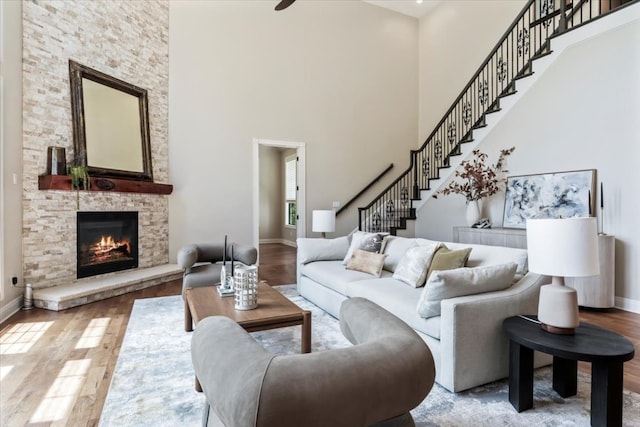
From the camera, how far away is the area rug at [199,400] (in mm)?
1902

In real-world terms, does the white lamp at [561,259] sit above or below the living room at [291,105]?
below

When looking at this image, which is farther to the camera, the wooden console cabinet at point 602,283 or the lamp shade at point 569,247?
the wooden console cabinet at point 602,283

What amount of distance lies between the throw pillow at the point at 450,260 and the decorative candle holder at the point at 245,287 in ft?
4.80

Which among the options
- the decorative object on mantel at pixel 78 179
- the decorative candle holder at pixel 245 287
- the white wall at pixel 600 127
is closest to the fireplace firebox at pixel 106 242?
the decorative object on mantel at pixel 78 179

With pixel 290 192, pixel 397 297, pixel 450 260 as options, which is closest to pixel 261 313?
pixel 397 297

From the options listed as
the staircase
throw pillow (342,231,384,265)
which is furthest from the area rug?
the staircase

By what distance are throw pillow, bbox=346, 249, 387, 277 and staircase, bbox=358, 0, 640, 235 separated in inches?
124

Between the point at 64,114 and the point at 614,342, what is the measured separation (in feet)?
19.4

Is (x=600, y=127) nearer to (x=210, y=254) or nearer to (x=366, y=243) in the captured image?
(x=366, y=243)

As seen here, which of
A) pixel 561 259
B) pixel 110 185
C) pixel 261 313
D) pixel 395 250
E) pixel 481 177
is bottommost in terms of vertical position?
pixel 261 313

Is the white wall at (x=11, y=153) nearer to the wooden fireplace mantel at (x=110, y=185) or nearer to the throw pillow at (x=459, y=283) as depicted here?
the wooden fireplace mantel at (x=110, y=185)

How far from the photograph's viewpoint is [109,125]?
5105 millimetres

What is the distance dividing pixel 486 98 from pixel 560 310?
5497mm

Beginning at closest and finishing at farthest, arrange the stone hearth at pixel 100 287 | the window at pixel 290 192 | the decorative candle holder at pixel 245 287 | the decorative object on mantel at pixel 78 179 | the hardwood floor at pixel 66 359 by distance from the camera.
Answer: the hardwood floor at pixel 66 359, the decorative candle holder at pixel 245 287, the stone hearth at pixel 100 287, the decorative object on mantel at pixel 78 179, the window at pixel 290 192
